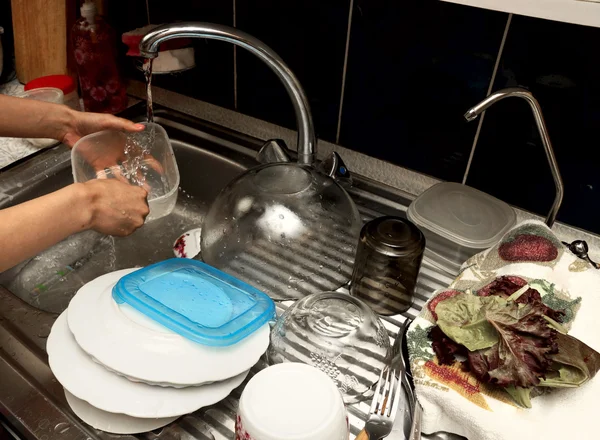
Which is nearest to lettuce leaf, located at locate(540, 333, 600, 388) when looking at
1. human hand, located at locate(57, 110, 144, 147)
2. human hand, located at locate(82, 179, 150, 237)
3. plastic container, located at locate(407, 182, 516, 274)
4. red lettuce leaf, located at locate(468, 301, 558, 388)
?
red lettuce leaf, located at locate(468, 301, 558, 388)

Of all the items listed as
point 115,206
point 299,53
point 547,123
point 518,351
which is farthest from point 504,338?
point 299,53

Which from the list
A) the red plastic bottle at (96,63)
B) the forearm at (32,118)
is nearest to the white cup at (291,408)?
the forearm at (32,118)

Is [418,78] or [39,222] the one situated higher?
[418,78]

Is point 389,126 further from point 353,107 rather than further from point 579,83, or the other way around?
point 579,83

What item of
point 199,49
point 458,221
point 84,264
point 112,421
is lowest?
point 84,264

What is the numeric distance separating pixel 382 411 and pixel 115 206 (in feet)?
1.52

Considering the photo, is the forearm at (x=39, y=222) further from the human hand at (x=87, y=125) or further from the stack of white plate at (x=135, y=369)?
the human hand at (x=87, y=125)

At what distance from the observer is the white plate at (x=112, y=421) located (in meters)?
0.62

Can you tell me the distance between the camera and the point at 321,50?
101 centimetres

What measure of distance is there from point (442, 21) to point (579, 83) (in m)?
0.23

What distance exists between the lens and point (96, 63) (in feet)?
3.94

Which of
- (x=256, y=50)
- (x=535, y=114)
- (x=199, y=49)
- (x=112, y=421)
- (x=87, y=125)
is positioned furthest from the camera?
(x=199, y=49)

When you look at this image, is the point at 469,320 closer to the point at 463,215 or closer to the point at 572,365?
the point at 572,365

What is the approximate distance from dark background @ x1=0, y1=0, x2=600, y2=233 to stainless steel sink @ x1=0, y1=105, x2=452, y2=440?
12 cm
